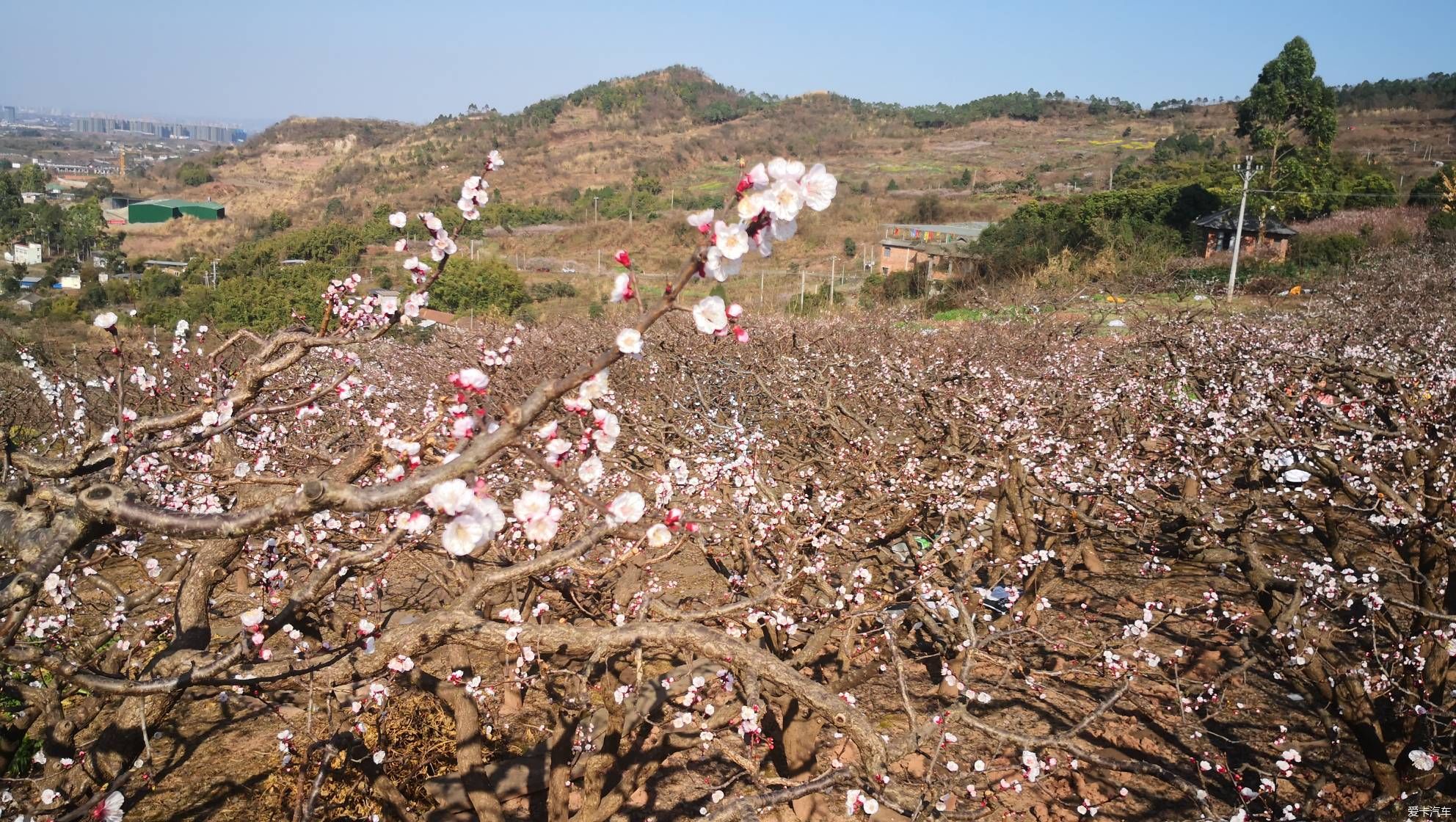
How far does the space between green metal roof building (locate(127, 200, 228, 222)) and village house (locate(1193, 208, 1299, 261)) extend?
63.8m

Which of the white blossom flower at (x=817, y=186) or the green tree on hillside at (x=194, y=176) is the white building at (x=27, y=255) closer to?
the white blossom flower at (x=817, y=186)

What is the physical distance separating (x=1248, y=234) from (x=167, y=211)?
6771 cm

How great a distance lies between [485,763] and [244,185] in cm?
8866

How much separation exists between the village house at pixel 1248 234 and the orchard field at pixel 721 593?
74.9 ft

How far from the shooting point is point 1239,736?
543 centimetres

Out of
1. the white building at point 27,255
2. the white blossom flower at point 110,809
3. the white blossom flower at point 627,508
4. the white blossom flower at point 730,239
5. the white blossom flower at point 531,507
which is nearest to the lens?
the white blossom flower at point 730,239

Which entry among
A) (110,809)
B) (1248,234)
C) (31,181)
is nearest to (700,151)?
(31,181)

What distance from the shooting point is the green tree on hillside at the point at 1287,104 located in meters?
33.4

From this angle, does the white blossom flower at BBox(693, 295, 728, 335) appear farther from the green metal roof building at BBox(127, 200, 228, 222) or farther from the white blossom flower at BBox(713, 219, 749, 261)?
the green metal roof building at BBox(127, 200, 228, 222)

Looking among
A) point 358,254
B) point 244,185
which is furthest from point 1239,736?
point 244,185

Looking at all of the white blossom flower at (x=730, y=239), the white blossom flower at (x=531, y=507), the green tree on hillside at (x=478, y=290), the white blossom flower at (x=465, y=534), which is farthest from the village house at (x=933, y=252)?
the white blossom flower at (x=465, y=534)

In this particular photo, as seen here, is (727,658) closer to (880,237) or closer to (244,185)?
(880,237)

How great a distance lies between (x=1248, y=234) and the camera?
105 feet

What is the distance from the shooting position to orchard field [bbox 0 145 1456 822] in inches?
101
